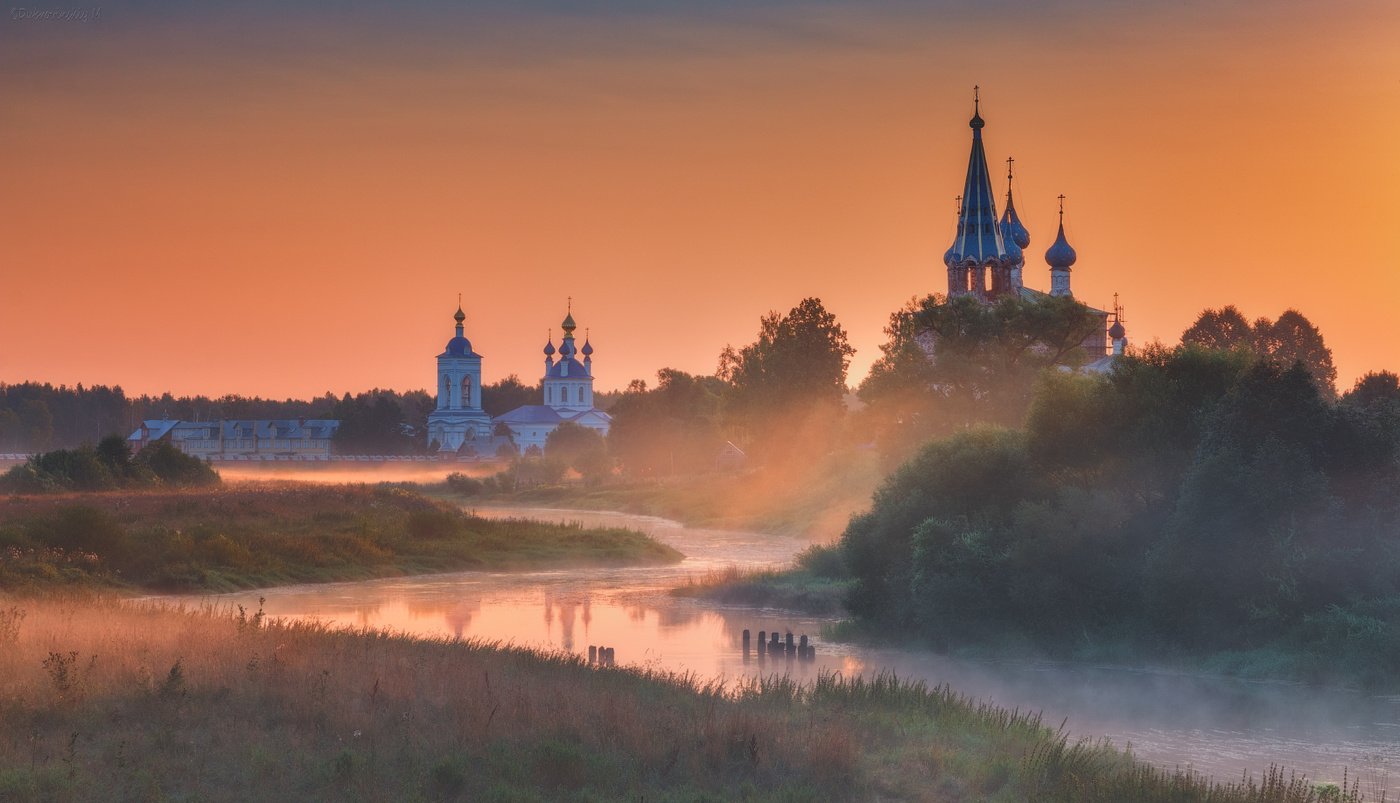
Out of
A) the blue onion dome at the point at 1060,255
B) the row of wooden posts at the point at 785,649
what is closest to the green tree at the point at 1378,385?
the blue onion dome at the point at 1060,255

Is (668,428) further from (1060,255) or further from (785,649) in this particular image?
(785,649)

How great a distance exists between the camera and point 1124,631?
124ft

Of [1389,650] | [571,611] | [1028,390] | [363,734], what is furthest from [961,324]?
[363,734]

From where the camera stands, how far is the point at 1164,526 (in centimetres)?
3862

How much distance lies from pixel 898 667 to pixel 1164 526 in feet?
26.1

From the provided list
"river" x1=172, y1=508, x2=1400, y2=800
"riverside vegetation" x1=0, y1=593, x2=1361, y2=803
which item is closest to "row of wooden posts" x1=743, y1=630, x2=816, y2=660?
"river" x1=172, y1=508, x2=1400, y2=800

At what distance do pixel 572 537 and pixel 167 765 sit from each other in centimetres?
4978

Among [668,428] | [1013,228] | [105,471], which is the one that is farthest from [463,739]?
[668,428]

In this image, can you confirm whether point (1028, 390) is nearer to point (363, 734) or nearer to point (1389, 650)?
point (1389, 650)

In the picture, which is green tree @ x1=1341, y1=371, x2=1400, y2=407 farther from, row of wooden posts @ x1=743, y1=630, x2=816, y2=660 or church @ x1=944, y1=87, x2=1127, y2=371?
row of wooden posts @ x1=743, y1=630, x2=816, y2=660

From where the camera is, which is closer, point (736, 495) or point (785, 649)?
point (785, 649)

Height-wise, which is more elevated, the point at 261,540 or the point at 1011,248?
the point at 1011,248

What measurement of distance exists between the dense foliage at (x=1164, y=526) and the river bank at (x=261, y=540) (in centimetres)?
2109

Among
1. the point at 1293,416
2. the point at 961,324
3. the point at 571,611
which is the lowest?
the point at 571,611
